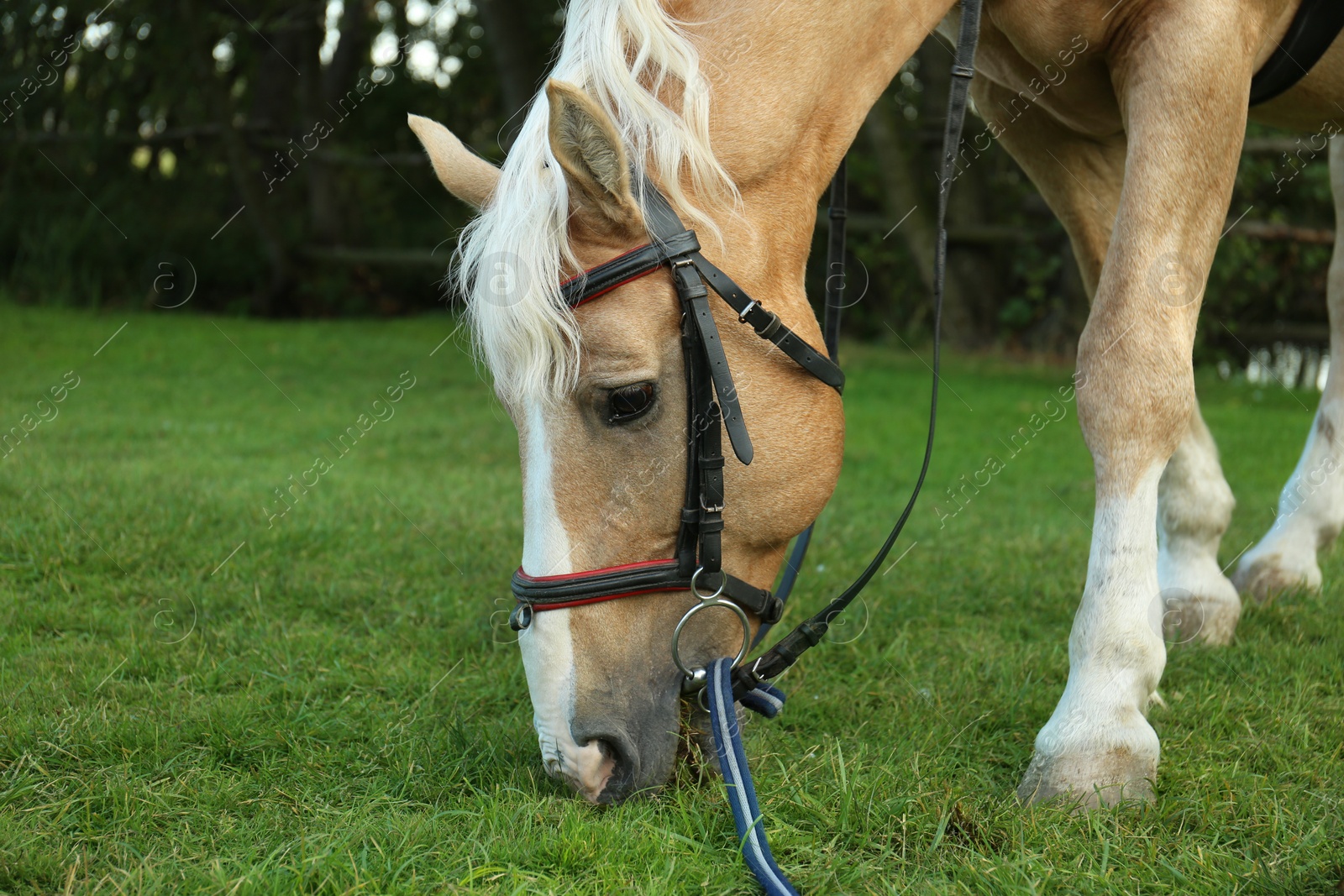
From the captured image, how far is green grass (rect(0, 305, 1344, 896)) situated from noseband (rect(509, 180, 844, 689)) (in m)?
0.39

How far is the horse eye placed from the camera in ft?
6.77

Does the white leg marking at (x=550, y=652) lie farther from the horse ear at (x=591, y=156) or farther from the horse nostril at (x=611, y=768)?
the horse ear at (x=591, y=156)

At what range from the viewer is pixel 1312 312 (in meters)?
10.0

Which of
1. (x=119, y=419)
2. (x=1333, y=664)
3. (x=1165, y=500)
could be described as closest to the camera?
(x=1333, y=664)

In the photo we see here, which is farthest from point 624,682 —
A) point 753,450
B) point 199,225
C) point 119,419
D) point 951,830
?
point 199,225

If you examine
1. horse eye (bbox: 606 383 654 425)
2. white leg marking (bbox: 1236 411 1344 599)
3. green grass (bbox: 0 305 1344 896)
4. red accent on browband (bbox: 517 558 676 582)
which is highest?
horse eye (bbox: 606 383 654 425)

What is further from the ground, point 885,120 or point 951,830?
point 885,120

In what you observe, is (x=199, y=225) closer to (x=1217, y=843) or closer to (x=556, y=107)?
(x=556, y=107)

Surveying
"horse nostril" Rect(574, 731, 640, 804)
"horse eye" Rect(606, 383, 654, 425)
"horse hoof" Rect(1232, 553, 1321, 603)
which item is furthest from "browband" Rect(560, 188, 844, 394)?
"horse hoof" Rect(1232, 553, 1321, 603)

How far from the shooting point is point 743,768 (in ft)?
6.44

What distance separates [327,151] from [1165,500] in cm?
1128

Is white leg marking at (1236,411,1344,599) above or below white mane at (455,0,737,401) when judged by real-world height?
below

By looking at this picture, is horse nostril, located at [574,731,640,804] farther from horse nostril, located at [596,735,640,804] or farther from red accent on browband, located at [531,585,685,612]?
red accent on browband, located at [531,585,685,612]

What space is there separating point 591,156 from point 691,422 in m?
0.53
